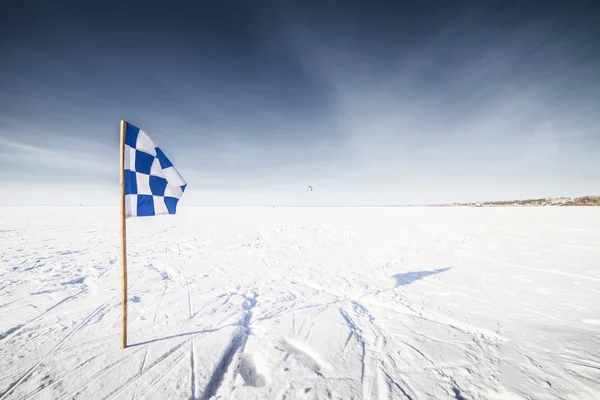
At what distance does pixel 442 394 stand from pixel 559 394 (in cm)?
110

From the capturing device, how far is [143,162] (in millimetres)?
2986

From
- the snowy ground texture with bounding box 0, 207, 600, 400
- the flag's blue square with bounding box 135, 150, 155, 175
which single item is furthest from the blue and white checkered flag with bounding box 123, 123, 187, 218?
the snowy ground texture with bounding box 0, 207, 600, 400

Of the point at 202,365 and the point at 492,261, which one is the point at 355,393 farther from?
the point at 492,261

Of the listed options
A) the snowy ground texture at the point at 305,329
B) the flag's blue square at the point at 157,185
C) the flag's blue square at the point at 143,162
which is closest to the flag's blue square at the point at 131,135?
the flag's blue square at the point at 143,162

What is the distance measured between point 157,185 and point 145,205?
12.8 inches

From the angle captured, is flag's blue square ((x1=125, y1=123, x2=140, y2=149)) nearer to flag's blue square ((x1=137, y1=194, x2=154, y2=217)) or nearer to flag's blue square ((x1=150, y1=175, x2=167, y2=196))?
flag's blue square ((x1=150, y1=175, x2=167, y2=196))

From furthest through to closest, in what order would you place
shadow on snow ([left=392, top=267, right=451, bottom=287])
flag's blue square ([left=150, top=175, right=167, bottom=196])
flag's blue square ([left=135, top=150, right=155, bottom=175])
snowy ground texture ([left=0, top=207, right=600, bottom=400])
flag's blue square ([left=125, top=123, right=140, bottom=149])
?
shadow on snow ([left=392, top=267, right=451, bottom=287]) → flag's blue square ([left=150, top=175, right=167, bottom=196]) → flag's blue square ([left=135, top=150, right=155, bottom=175]) → flag's blue square ([left=125, top=123, right=140, bottom=149]) → snowy ground texture ([left=0, top=207, right=600, bottom=400])

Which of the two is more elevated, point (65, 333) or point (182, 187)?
point (182, 187)

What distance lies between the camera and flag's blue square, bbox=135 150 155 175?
9.53 ft

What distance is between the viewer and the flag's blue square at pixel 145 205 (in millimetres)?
2994

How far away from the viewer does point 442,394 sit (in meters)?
2.27

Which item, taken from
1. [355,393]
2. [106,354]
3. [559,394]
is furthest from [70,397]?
[559,394]

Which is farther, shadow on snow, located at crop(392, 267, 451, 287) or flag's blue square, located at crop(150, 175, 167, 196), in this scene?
shadow on snow, located at crop(392, 267, 451, 287)

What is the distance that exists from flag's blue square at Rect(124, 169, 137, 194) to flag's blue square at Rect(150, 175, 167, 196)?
9.2 inches
